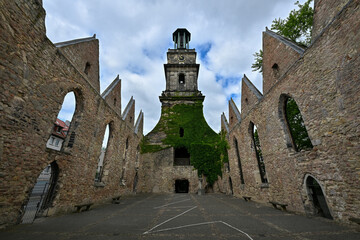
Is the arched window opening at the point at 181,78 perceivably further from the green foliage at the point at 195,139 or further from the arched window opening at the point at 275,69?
the arched window opening at the point at 275,69

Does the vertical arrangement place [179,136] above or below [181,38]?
below

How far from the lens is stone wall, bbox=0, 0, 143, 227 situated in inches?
188

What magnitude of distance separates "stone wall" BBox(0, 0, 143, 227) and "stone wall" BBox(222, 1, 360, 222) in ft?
35.1

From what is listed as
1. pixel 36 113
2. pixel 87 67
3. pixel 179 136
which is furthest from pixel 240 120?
pixel 36 113

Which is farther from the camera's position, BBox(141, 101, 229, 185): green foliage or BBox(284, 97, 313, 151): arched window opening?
BBox(141, 101, 229, 185): green foliage

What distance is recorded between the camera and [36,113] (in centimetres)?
569

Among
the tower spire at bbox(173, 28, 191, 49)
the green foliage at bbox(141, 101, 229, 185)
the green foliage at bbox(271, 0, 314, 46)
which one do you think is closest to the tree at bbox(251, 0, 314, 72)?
the green foliage at bbox(271, 0, 314, 46)

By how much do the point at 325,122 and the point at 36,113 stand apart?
424 inches

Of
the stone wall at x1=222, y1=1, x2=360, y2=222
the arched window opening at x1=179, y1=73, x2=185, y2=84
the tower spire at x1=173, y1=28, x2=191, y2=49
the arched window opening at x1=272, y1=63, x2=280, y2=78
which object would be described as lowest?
the stone wall at x1=222, y1=1, x2=360, y2=222

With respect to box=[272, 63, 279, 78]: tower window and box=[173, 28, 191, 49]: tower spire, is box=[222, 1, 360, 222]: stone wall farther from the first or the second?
box=[173, 28, 191, 49]: tower spire

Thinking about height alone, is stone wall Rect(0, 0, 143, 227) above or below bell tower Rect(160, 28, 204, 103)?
below

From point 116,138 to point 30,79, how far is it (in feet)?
25.2

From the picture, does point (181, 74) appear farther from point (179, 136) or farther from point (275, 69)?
point (275, 69)

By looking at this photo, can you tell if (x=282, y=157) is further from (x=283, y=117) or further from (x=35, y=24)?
(x=35, y=24)
